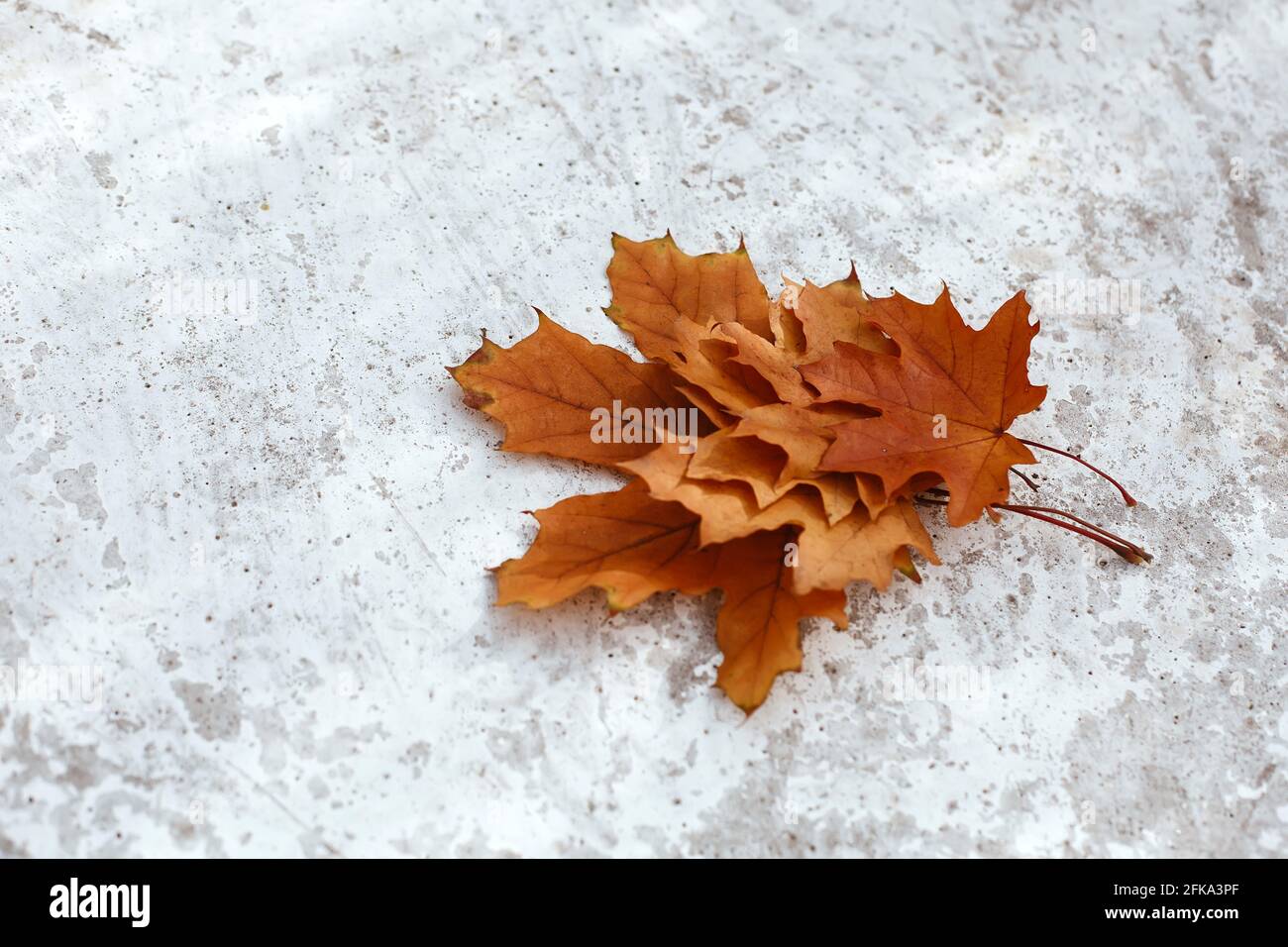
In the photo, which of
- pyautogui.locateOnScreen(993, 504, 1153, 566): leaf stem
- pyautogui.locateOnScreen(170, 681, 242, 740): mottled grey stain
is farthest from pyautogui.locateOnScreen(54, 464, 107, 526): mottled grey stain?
pyautogui.locateOnScreen(993, 504, 1153, 566): leaf stem

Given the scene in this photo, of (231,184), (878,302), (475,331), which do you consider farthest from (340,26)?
(878,302)

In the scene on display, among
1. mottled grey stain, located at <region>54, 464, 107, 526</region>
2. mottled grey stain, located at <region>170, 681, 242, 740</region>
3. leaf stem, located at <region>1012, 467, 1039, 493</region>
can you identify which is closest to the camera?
mottled grey stain, located at <region>170, 681, 242, 740</region>

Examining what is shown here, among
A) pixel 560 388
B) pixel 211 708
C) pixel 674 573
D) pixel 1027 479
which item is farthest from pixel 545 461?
pixel 1027 479

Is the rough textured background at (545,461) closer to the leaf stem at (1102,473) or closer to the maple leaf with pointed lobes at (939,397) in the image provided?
the leaf stem at (1102,473)

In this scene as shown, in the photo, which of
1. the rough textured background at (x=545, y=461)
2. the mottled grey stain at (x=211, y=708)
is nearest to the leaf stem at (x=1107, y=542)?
the rough textured background at (x=545, y=461)

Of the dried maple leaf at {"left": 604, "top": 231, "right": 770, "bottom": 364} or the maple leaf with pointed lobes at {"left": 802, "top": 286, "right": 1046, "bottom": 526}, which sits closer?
the maple leaf with pointed lobes at {"left": 802, "top": 286, "right": 1046, "bottom": 526}

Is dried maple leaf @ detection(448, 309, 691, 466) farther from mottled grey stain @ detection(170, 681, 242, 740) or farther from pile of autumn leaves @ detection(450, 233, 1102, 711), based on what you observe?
mottled grey stain @ detection(170, 681, 242, 740)
